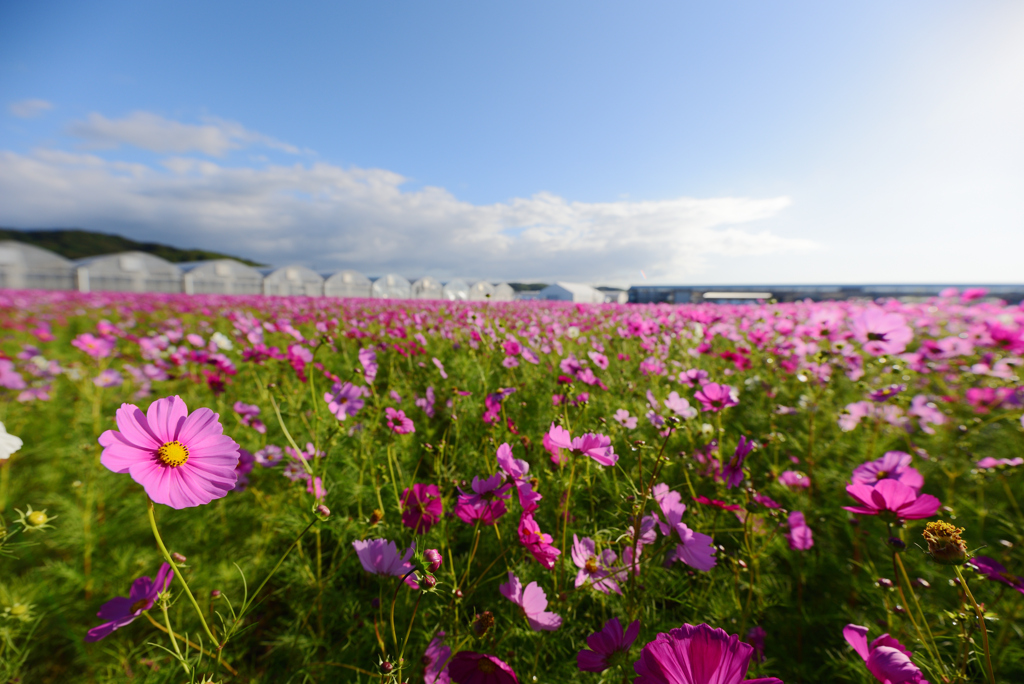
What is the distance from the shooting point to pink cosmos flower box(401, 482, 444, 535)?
0.66m

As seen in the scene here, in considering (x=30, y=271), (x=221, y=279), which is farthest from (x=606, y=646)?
(x=30, y=271)

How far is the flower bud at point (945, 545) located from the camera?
388 millimetres

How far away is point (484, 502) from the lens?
2.21 ft

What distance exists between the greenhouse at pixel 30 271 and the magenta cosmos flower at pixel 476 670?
22.7m

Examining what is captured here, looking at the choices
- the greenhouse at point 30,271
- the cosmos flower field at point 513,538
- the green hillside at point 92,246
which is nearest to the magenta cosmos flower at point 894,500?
the cosmos flower field at point 513,538

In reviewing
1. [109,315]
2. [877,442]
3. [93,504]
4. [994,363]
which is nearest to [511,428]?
[93,504]

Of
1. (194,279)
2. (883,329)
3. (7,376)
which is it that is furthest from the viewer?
(194,279)

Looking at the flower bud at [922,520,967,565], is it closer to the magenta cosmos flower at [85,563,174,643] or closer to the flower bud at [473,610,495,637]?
the flower bud at [473,610,495,637]

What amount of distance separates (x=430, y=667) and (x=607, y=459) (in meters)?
0.43

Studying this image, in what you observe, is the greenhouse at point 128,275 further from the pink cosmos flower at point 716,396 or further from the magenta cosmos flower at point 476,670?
the pink cosmos flower at point 716,396

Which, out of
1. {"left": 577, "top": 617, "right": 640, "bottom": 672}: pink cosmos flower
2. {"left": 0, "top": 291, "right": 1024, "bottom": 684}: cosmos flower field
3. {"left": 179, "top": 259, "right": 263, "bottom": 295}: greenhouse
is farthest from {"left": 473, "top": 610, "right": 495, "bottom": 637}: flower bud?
{"left": 179, "top": 259, "right": 263, "bottom": 295}: greenhouse

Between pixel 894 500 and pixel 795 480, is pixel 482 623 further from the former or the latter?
pixel 795 480

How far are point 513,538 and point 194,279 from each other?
22.3 meters

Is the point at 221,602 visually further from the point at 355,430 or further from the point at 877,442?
the point at 877,442
